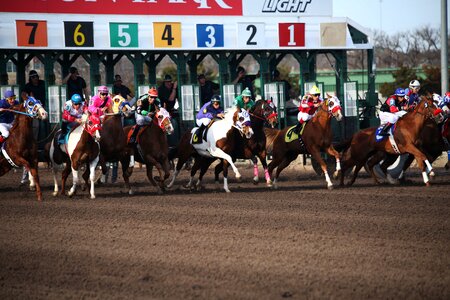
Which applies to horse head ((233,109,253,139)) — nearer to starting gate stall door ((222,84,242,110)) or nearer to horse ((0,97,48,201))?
horse ((0,97,48,201))

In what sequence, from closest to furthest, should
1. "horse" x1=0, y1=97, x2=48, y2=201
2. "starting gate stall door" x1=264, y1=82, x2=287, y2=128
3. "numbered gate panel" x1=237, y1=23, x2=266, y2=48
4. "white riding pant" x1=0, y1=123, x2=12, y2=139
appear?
"horse" x1=0, y1=97, x2=48, y2=201
"white riding pant" x1=0, y1=123, x2=12, y2=139
"starting gate stall door" x1=264, y1=82, x2=287, y2=128
"numbered gate panel" x1=237, y1=23, x2=266, y2=48

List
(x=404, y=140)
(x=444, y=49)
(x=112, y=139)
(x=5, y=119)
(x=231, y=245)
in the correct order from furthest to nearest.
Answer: (x=444, y=49), (x=404, y=140), (x=112, y=139), (x=5, y=119), (x=231, y=245)

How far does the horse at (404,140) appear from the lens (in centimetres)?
1675

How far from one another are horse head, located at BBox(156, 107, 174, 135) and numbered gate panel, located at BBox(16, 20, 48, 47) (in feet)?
13.8

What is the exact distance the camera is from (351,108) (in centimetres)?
2186

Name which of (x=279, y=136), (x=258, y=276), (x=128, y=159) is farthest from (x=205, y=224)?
(x=279, y=136)

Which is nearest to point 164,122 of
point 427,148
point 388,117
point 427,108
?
point 388,117

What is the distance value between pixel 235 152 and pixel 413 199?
4.25 meters

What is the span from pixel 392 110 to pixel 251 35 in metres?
5.47

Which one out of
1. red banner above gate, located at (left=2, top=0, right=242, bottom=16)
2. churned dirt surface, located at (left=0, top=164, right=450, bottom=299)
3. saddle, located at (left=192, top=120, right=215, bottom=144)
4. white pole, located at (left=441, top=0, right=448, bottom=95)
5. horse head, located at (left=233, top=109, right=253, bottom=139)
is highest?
red banner above gate, located at (left=2, top=0, right=242, bottom=16)

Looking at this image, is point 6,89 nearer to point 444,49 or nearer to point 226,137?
Result: point 226,137

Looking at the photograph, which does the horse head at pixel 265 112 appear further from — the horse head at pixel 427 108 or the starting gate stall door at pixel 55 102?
the starting gate stall door at pixel 55 102

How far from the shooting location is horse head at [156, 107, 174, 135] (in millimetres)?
17186

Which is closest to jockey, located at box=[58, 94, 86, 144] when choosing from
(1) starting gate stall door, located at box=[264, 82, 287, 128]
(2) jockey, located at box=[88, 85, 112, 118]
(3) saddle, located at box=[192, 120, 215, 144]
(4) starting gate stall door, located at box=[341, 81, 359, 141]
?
(2) jockey, located at box=[88, 85, 112, 118]
